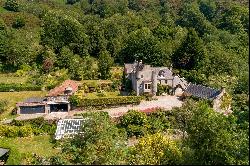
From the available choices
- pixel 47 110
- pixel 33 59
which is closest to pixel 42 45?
pixel 33 59

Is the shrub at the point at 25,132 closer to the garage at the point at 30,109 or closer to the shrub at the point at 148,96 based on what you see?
the garage at the point at 30,109

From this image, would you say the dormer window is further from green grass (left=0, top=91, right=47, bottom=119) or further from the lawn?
the lawn

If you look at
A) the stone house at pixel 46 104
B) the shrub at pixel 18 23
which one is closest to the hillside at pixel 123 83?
the shrub at pixel 18 23

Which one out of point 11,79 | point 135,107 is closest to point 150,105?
point 135,107

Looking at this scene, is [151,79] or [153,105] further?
[151,79]

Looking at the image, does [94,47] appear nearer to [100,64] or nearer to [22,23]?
[100,64]

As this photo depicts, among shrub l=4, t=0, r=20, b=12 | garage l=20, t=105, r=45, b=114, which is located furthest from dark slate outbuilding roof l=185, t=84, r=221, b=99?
shrub l=4, t=0, r=20, b=12

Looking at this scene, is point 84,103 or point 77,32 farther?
point 77,32

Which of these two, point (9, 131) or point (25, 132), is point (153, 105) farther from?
point (9, 131)
